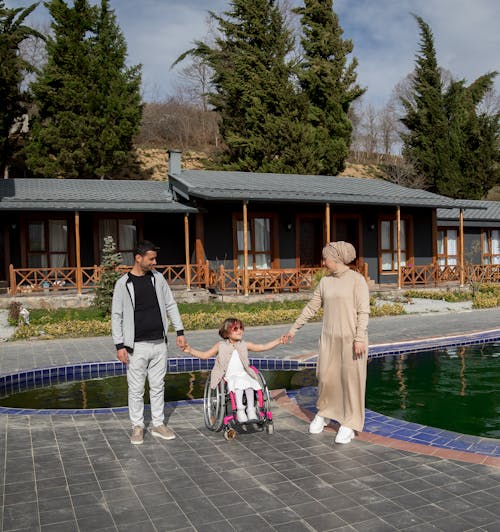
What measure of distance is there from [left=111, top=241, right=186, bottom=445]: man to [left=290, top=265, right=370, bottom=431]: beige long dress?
1.32 meters

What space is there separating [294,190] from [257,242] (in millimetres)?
2064

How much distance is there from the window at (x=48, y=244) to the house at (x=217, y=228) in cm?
3

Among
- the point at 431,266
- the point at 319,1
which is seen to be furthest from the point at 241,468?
the point at 319,1

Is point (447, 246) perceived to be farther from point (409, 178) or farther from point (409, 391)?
point (409, 391)

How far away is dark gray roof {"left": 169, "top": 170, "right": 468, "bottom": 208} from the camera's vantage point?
54.2 ft

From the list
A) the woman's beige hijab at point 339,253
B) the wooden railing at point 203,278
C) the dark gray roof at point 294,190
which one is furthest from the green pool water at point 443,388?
the dark gray roof at point 294,190

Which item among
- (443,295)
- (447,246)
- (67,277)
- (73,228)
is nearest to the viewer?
(67,277)

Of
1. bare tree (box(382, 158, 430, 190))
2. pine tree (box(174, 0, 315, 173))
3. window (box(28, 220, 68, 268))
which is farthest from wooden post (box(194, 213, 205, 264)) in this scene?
bare tree (box(382, 158, 430, 190))

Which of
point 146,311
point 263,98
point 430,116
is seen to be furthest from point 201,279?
point 430,116

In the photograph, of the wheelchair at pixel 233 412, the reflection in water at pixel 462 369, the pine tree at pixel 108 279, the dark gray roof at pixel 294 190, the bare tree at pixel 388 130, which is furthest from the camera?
the bare tree at pixel 388 130

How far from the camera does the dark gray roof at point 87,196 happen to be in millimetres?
16188

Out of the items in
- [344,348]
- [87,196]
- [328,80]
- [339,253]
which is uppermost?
[328,80]

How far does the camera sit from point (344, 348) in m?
4.90

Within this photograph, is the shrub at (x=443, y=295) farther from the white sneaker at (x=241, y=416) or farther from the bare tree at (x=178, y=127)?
the bare tree at (x=178, y=127)
